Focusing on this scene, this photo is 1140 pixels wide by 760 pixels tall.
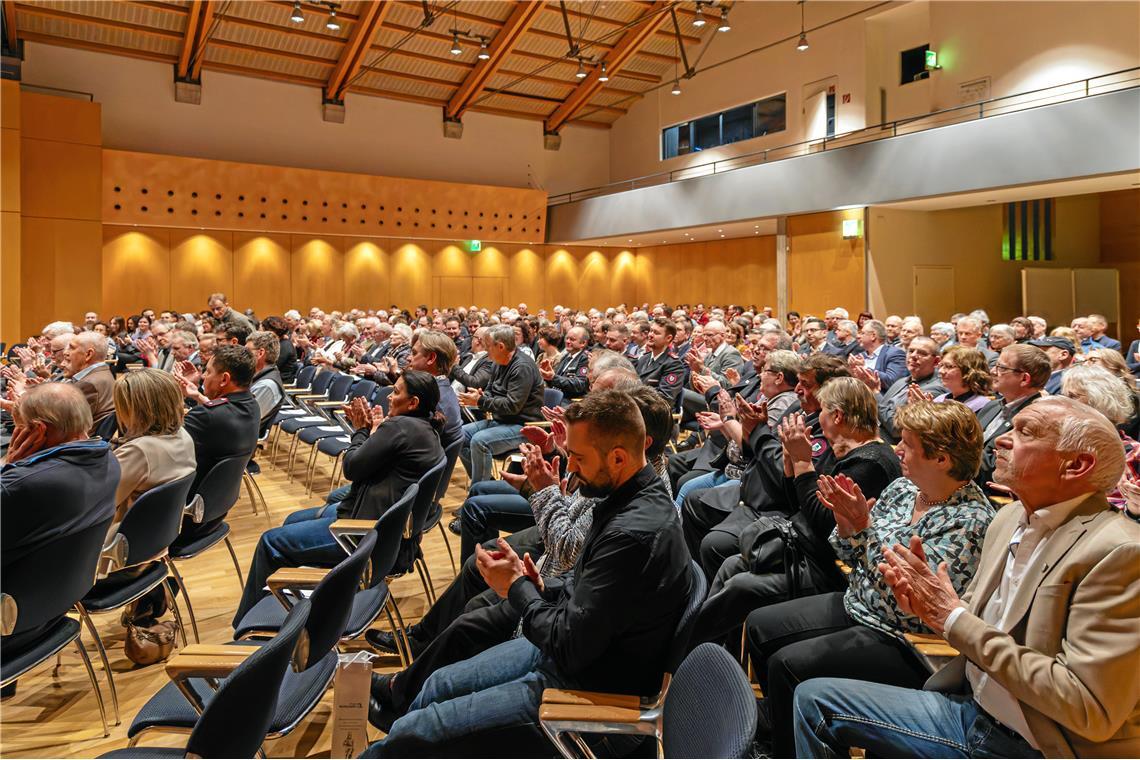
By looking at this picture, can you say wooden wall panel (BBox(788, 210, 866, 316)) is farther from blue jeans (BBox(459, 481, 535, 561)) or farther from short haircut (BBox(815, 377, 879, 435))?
short haircut (BBox(815, 377, 879, 435))

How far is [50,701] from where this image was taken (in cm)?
295

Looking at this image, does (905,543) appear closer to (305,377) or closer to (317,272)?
(305,377)

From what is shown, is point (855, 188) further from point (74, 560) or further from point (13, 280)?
point (13, 280)

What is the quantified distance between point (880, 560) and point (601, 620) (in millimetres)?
901

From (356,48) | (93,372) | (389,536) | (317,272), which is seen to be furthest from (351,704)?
(317,272)

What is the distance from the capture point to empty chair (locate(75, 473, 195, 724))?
2836 mm

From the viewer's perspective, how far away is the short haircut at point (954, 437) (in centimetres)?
220

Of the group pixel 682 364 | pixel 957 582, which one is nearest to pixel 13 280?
pixel 682 364

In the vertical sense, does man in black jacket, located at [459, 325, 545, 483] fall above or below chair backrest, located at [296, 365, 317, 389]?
below

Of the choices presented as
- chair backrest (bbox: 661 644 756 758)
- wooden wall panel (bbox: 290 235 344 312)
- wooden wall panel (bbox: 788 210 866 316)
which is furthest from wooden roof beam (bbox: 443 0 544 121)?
chair backrest (bbox: 661 644 756 758)

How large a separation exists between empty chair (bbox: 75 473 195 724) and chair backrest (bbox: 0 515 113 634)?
308mm

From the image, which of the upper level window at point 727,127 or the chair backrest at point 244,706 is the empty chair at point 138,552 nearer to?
the chair backrest at point 244,706

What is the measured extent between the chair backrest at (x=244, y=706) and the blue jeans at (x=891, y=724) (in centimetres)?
124

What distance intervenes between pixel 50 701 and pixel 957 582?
3.24 meters
